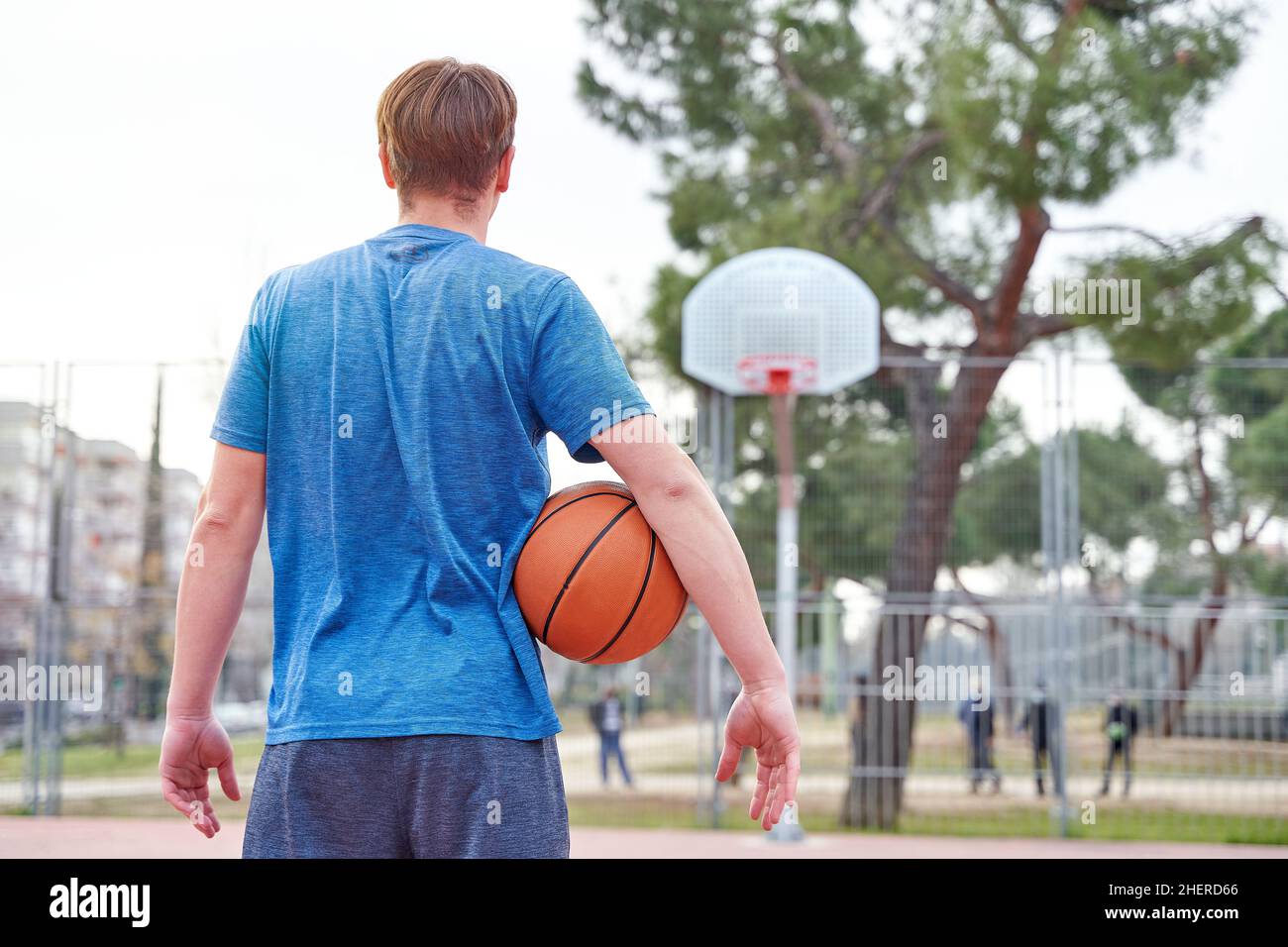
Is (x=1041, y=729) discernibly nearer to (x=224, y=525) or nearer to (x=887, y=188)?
(x=887, y=188)

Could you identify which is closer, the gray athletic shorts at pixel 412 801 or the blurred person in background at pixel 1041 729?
the gray athletic shorts at pixel 412 801

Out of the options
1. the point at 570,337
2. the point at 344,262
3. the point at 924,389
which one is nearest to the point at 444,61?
the point at 344,262

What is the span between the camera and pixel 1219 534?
12.6 m

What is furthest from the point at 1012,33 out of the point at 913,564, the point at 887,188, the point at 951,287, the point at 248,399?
the point at 248,399

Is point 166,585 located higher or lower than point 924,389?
lower

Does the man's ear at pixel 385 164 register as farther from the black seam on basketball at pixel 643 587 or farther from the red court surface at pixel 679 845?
the red court surface at pixel 679 845

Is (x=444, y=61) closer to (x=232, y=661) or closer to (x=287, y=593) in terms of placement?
(x=287, y=593)

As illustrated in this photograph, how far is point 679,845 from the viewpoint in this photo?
31.3 feet

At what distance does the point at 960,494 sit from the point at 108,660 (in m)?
7.46

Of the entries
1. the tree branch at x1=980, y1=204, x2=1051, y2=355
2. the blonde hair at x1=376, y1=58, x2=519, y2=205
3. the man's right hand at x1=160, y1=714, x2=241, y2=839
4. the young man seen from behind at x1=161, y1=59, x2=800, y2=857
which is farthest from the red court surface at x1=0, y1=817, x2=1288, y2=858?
the blonde hair at x1=376, y1=58, x2=519, y2=205

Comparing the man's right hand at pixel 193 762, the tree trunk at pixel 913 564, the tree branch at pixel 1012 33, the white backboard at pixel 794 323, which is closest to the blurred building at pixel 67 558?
the white backboard at pixel 794 323

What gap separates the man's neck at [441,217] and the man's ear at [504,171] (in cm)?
7

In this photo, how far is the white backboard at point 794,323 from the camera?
9758 mm
